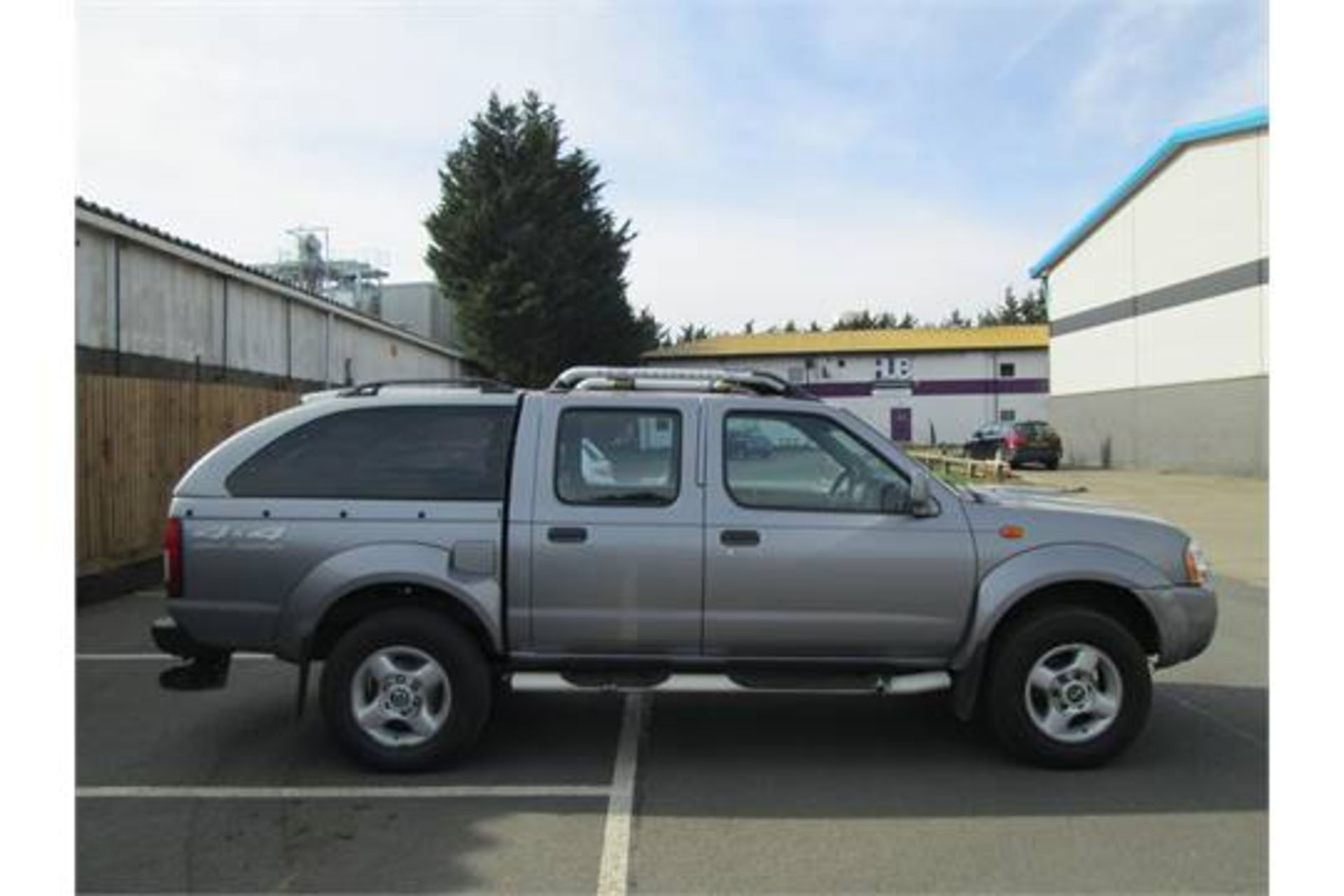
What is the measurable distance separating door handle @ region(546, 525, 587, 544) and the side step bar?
688mm

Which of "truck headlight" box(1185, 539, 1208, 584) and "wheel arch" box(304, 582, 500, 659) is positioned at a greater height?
"truck headlight" box(1185, 539, 1208, 584)

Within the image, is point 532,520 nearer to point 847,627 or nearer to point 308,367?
point 847,627

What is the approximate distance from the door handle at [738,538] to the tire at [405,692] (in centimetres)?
135

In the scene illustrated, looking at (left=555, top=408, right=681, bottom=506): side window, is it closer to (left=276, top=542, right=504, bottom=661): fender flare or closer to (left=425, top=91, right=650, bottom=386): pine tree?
(left=276, top=542, right=504, bottom=661): fender flare

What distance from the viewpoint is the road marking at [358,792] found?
5207mm

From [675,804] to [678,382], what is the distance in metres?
2.22

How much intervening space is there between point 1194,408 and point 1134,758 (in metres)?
27.1

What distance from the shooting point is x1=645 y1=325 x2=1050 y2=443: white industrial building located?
55.5 meters

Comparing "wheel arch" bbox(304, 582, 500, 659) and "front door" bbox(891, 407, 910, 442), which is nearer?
"wheel arch" bbox(304, 582, 500, 659)

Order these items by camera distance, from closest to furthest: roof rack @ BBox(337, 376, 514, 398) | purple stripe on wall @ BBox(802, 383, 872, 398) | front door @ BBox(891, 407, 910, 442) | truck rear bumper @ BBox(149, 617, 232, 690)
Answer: truck rear bumper @ BBox(149, 617, 232, 690), roof rack @ BBox(337, 376, 514, 398), front door @ BBox(891, 407, 910, 442), purple stripe on wall @ BBox(802, 383, 872, 398)

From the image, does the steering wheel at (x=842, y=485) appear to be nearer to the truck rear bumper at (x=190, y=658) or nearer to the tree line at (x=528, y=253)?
the truck rear bumper at (x=190, y=658)

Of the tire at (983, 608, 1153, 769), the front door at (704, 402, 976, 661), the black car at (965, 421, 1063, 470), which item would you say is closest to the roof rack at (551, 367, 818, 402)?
the front door at (704, 402, 976, 661)

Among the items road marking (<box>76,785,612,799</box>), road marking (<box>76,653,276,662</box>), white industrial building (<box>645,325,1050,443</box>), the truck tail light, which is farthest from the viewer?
white industrial building (<box>645,325,1050,443</box>)

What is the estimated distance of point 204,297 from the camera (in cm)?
1688
